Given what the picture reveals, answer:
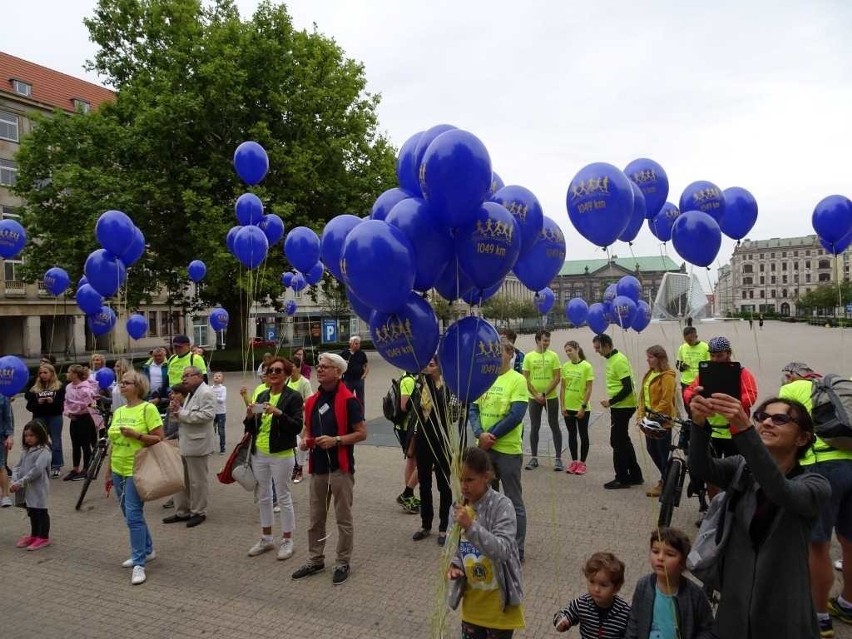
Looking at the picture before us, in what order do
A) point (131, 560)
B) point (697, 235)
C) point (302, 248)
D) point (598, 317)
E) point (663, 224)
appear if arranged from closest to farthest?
point (131, 560) → point (697, 235) → point (663, 224) → point (302, 248) → point (598, 317)

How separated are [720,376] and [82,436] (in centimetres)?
848

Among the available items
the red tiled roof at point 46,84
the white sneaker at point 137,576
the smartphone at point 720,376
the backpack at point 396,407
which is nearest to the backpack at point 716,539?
the smartphone at point 720,376

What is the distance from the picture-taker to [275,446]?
538 centimetres

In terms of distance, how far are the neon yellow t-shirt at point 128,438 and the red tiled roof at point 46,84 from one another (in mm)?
38934

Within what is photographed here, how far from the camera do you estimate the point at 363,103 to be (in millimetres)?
24500

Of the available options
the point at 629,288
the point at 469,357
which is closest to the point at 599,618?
the point at 469,357

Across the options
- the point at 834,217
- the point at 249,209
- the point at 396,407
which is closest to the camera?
the point at 396,407

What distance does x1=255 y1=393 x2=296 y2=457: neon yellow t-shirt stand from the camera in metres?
5.42

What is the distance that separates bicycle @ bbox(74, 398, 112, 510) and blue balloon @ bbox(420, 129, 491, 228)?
6055 mm

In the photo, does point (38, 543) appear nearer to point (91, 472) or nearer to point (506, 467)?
point (91, 472)

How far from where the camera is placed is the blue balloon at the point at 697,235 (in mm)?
6070

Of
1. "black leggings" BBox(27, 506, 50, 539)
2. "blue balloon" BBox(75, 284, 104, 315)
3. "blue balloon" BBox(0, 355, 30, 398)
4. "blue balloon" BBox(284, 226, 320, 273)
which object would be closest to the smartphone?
"black leggings" BBox(27, 506, 50, 539)

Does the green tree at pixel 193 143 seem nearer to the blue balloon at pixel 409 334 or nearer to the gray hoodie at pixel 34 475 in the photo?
the gray hoodie at pixel 34 475

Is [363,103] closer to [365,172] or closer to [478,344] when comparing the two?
[365,172]
